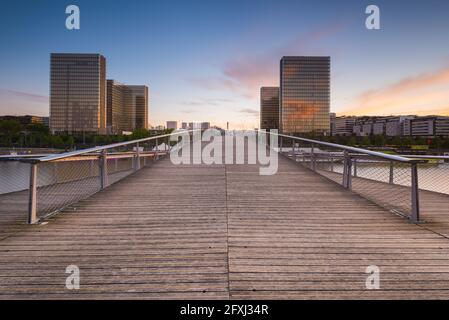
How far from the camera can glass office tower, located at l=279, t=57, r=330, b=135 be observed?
536 feet

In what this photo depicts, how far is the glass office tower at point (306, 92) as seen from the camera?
536 feet

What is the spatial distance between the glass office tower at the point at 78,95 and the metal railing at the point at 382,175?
171 metres

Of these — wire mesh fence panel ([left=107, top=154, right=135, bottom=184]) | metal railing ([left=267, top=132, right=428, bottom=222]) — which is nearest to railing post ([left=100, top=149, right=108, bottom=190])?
wire mesh fence panel ([left=107, top=154, right=135, bottom=184])

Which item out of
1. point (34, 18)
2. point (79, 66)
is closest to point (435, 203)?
point (34, 18)

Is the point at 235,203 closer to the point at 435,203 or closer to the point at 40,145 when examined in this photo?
the point at 435,203

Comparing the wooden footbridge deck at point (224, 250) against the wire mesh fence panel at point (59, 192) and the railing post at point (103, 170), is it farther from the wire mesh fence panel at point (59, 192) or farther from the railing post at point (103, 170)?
the railing post at point (103, 170)

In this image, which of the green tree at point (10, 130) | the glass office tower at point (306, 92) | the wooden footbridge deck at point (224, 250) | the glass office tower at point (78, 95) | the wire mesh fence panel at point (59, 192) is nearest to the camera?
the wooden footbridge deck at point (224, 250)

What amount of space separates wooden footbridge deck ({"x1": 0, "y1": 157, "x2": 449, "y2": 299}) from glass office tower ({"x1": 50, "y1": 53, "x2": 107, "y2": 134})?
17442cm

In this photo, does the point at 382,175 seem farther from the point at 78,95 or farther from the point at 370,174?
the point at 78,95

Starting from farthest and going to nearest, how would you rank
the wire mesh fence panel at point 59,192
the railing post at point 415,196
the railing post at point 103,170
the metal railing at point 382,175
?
the railing post at point 103,170 → the wire mesh fence panel at point 59,192 → the metal railing at point 382,175 → the railing post at point 415,196

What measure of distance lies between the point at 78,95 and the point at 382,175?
184656mm

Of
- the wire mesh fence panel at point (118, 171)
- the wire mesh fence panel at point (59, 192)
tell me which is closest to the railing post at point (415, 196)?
the wire mesh fence panel at point (59, 192)
